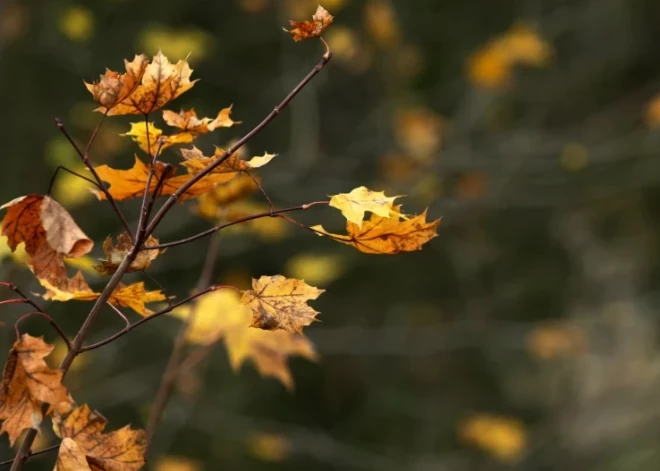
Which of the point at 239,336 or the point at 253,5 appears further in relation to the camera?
the point at 253,5

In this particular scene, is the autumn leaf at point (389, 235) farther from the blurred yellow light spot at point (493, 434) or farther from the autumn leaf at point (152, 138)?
the blurred yellow light spot at point (493, 434)

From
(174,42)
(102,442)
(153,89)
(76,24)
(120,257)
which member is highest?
(174,42)

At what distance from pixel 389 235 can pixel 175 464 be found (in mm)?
1856

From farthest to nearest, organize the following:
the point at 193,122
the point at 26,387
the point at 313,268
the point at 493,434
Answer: the point at 493,434
the point at 313,268
the point at 193,122
the point at 26,387

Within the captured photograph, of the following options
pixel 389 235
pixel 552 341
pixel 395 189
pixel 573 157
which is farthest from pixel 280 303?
pixel 552 341

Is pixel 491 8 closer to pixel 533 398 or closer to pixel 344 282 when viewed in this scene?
pixel 344 282

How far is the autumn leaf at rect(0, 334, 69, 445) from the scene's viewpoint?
0.42 meters

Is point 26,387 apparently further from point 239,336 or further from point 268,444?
point 268,444

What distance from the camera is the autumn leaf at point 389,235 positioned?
1.59 feet

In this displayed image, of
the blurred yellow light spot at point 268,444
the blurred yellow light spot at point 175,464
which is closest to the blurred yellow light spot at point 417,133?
the blurred yellow light spot at point 268,444

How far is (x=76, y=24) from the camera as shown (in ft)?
6.60

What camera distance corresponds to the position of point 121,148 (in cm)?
209

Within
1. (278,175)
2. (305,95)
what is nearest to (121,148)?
(278,175)

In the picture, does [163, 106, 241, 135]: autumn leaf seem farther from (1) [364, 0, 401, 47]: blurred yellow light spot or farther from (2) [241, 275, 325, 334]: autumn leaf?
(1) [364, 0, 401, 47]: blurred yellow light spot
